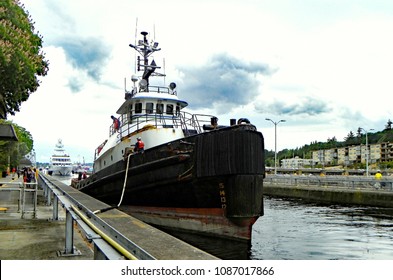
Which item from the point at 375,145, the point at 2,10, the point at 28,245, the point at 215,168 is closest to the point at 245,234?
the point at 215,168

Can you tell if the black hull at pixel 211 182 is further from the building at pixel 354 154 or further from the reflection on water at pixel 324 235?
the building at pixel 354 154

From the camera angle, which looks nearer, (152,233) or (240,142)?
(152,233)

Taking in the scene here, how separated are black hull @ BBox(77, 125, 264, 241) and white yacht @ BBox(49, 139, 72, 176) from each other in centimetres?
6944

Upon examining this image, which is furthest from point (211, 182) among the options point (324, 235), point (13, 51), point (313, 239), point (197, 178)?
point (13, 51)

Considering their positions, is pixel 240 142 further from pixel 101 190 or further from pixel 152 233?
pixel 101 190

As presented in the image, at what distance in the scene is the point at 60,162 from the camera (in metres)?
78.6

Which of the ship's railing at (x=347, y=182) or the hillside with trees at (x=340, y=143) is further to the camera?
the hillside with trees at (x=340, y=143)

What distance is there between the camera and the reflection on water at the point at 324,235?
10.2 meters

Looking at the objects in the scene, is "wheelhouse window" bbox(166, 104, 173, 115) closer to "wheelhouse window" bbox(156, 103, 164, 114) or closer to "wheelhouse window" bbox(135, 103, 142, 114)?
"wheelhouse window" bbox(156, 103, 164, 114)

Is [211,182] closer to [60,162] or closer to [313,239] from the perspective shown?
[313,239]

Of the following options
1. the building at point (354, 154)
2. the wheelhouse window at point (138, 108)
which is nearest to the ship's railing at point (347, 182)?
the wheelhouse window at point (138, 108)

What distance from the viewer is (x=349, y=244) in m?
11.5

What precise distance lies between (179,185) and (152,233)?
5.68 m

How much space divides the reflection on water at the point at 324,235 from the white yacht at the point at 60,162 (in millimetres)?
65351
